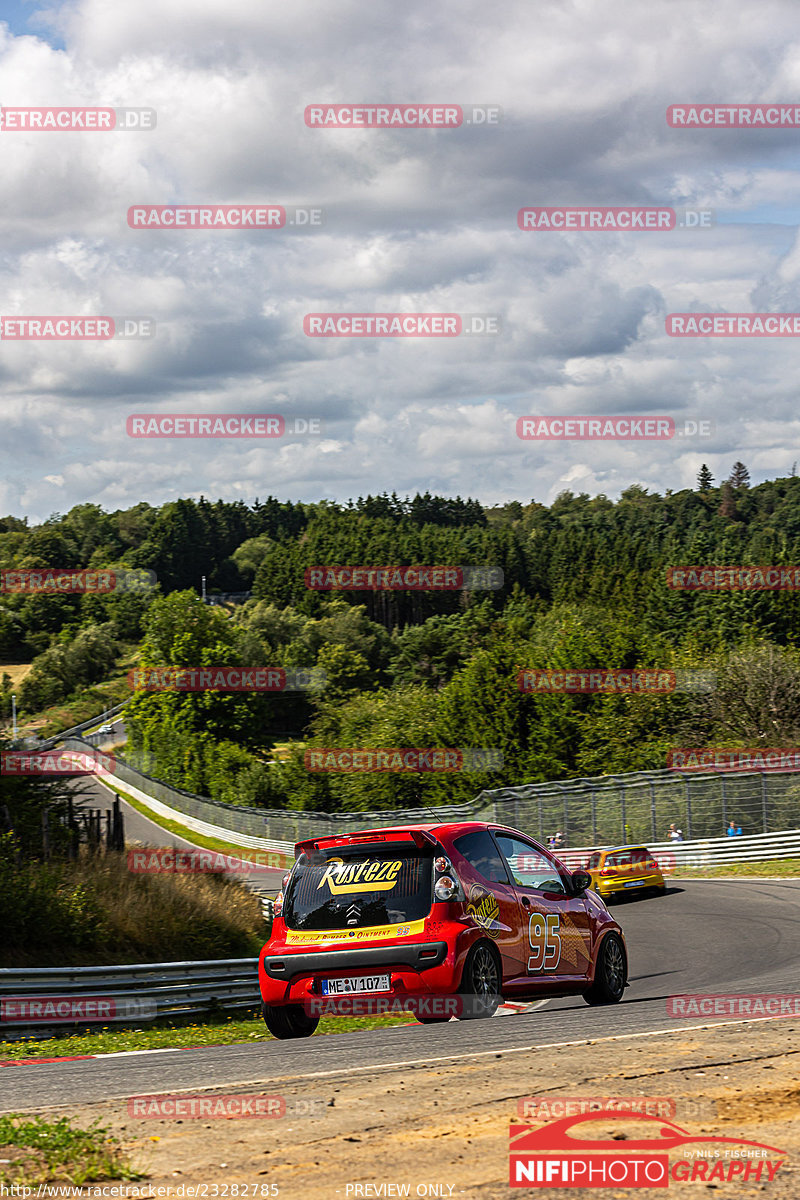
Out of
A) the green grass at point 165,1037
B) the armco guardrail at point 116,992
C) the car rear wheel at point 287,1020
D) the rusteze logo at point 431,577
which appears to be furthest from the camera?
the rusteze logo at point 431,577

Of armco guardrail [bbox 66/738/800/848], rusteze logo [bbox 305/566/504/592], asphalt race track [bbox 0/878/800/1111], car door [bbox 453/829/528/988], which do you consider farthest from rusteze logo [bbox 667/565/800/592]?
car door [bbox 453/829/528/988]

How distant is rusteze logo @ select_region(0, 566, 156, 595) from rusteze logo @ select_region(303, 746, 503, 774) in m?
64.9

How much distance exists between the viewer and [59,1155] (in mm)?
4566

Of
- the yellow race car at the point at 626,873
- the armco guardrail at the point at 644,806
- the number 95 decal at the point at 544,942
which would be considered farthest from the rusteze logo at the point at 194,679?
the number 95 decal at the point at 544,942

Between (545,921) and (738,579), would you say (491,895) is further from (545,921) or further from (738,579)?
(738,579)

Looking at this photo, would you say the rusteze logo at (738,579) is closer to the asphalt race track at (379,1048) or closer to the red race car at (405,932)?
the asphalt race track at (379,1048)

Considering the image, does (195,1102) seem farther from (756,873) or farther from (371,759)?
(371,759)

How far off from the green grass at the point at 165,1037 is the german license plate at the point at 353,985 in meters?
1.90

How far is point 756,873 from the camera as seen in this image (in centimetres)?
3045

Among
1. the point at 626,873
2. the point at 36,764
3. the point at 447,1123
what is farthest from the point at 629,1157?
the point at 626,873

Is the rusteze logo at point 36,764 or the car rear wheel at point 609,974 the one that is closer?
the car rear wheel at point 609,974

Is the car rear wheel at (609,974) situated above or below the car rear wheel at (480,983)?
below

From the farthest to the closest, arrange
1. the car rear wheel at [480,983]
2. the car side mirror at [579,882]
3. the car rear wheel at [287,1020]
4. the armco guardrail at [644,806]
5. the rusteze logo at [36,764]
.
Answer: the armco guardrail at [644,806] < the rusteze logo at [36,764] < the car side mirror at [579,882] < the car rear wheel at [287,1020] < the car rear wheel at [480,983]

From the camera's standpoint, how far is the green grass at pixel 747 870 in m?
29.8
